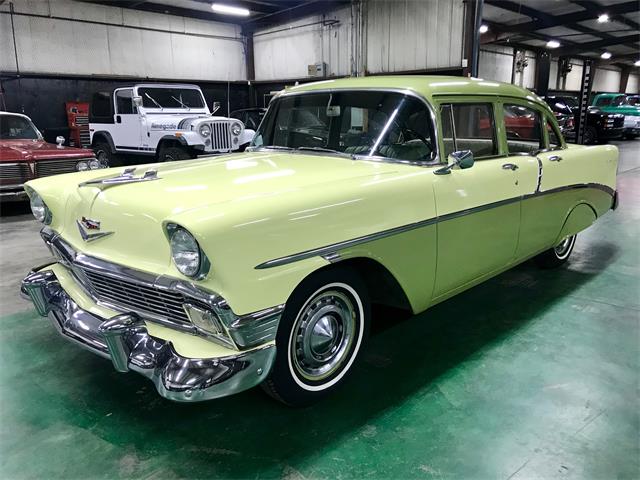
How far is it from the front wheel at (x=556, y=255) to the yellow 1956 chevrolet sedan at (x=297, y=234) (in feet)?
2.68

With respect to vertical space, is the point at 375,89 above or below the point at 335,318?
above

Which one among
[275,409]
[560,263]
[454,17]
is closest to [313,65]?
[454,17]

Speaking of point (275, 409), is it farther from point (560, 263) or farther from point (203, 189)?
point (560, 263)

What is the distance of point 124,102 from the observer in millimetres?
10617

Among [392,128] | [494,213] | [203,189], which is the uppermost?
[392,128]

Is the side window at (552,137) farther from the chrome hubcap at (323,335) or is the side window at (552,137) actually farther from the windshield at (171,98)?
the windshield at (171,98)

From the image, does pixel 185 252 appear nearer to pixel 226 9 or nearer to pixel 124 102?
pixel 124 102

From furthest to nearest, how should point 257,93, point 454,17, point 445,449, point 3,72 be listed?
point 257,93, point 3,72, point 454,17, point 445,449

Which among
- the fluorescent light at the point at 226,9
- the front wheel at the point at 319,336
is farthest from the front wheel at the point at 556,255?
the fluorescent light at the point at 226,9

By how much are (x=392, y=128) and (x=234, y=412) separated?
1.87 metres

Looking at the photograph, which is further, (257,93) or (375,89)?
(257,93)

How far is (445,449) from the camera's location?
7.20 ft

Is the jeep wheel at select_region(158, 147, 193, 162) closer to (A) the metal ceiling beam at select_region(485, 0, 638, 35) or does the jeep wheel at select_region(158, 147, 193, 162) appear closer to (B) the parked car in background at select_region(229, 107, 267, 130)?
(B) the parked car in background at select_region(229, 107, 267, 130)

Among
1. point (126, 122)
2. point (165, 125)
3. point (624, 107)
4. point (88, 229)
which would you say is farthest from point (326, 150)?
point (624, 107)
